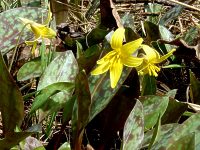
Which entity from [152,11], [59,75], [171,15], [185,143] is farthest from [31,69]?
[152,11]

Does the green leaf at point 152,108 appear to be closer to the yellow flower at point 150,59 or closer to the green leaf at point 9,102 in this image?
the yellow flower at point 150,59

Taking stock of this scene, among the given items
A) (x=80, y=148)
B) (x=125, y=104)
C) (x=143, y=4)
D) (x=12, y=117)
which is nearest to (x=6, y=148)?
(x=12, y=117)

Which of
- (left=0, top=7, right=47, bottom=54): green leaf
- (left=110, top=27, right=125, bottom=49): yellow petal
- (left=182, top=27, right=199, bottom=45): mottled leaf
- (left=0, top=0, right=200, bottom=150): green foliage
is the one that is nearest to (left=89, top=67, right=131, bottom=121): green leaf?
(left=0, top=0, right=200, bottom=150): green foliage

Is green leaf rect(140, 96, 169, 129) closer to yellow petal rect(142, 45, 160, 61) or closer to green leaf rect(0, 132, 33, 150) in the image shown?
yellow petal rect(142, 45, 160, 61)

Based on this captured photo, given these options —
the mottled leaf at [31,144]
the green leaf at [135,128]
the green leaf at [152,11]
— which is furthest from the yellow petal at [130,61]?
the green leaf at [152,11]

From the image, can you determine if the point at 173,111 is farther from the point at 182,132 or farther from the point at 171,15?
the point at 171,15

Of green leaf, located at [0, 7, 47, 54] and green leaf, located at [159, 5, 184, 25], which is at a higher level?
green leaf, located at [0, 7, 47, 54]
